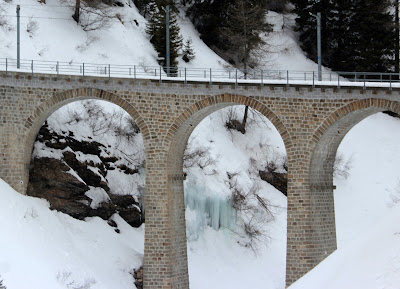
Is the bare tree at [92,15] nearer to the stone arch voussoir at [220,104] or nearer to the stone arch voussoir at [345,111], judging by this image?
the stone arch voussoir at [220,104]

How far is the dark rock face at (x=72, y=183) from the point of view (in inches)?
1271

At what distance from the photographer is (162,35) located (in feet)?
151

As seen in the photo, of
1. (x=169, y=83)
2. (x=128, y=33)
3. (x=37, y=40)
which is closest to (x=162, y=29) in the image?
(x=128, y=33)

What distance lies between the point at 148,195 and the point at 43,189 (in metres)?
5.62

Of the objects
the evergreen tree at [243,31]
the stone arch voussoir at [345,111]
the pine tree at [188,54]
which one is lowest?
the stone arch voussoir at [345,111]

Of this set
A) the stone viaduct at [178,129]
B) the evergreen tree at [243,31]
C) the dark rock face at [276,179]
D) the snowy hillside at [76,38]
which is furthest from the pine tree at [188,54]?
the stone viaduct at [178,129]

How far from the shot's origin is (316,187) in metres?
29.8

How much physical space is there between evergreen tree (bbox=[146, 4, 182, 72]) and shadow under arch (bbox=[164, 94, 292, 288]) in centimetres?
1522

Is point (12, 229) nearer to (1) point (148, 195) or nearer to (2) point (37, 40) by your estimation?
(1) point (148, 195)

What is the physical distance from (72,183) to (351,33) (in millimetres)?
28768

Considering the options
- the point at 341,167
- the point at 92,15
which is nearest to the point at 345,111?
the point at 341,167

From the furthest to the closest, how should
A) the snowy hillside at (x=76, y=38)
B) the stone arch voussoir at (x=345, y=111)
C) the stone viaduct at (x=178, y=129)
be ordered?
the snowy hillside at (x=76, y=38) < the stone viaduct at (x=178, y=129) < the stone arch voussoir at (x=345, y=111)

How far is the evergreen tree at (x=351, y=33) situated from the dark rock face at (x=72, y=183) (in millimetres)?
23634

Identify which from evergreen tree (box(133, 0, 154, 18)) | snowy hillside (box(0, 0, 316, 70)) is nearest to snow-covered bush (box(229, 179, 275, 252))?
snowy hillside (box(0, 0, 316, 70))
